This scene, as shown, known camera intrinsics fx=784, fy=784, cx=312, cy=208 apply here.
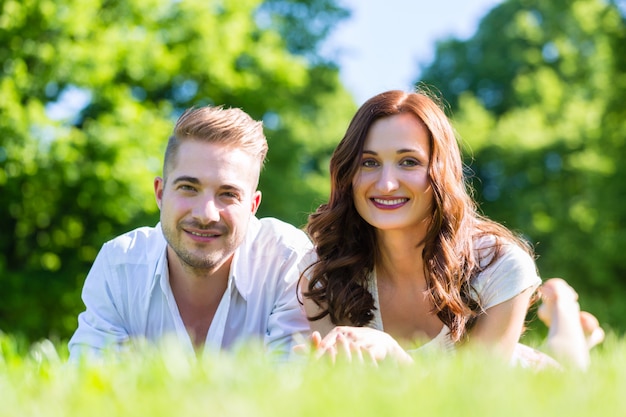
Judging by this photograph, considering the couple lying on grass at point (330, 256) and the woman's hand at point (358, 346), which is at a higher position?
the couple lying on grass at point (330, 256)

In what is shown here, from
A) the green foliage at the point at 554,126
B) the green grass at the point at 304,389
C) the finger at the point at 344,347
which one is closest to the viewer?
the green grass at the point at 304,389

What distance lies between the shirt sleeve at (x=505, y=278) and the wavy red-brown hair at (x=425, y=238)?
6 centimetres

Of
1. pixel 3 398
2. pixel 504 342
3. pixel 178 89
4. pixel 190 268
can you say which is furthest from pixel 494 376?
pixel 178 89

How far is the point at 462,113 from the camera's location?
28.5 metres

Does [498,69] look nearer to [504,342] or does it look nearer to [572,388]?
[504,342]

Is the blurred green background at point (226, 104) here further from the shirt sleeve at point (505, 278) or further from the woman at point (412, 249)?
the shirt sleeve at point (505, 278)

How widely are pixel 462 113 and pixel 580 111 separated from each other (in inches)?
189

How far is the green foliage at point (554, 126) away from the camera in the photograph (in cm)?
1936

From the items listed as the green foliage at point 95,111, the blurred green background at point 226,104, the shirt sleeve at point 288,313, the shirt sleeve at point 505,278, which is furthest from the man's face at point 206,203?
the green foliage at point 95,111

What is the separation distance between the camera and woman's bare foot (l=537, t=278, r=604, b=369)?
5.46 metres

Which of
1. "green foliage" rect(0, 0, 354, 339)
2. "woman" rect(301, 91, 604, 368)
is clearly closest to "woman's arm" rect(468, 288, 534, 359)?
"woman" rect(301, 91, 604, 368)

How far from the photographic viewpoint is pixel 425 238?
4438 mm

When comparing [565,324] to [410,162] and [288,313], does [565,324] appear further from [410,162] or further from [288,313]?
[288,313]

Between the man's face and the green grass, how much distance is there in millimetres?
1839
